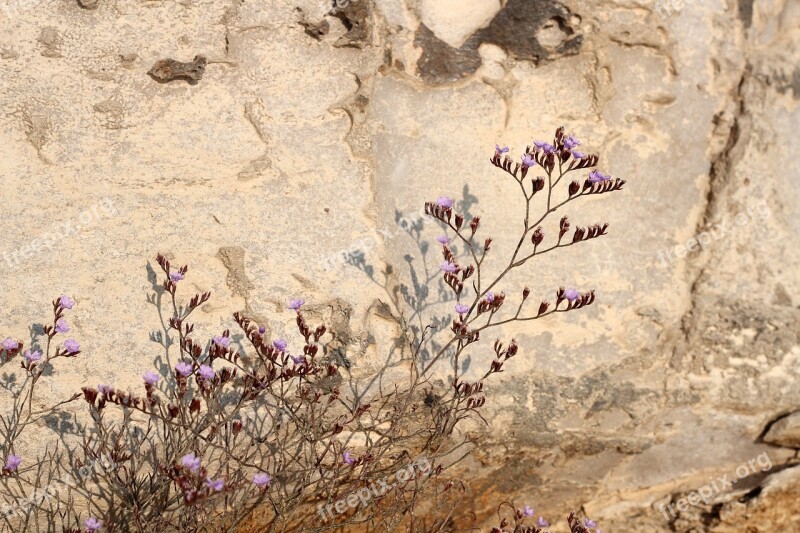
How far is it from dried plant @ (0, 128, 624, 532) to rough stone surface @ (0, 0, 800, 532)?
95mm

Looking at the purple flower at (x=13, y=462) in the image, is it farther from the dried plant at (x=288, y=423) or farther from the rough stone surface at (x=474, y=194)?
the rough stone surface at (x=474, y=194)

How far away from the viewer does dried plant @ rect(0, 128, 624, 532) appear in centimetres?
266

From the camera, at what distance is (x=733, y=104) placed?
3.42 metres

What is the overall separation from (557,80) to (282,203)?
1238mm

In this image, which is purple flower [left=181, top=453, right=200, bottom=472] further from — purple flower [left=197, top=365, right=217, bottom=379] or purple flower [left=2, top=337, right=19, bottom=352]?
purple flower [left=2, top=337, right=19, bottom=352]

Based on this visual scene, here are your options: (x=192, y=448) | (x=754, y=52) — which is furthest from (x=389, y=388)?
(x=754, y=52)

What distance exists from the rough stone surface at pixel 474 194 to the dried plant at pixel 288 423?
10cm

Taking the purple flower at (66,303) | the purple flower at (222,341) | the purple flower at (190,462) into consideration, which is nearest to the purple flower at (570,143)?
the purple flower at (222,341)

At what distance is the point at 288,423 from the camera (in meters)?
2.88

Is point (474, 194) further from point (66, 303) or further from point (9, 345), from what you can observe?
point (9, 345)

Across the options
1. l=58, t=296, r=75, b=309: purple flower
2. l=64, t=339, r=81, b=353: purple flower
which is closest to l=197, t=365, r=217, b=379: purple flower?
l=64, t=339, r=81, b=353: purple flower

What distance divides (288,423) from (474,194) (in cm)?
116

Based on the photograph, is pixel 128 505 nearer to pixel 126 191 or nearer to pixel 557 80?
pixel 126 191

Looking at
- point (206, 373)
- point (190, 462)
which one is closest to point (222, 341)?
point (206, 373)
